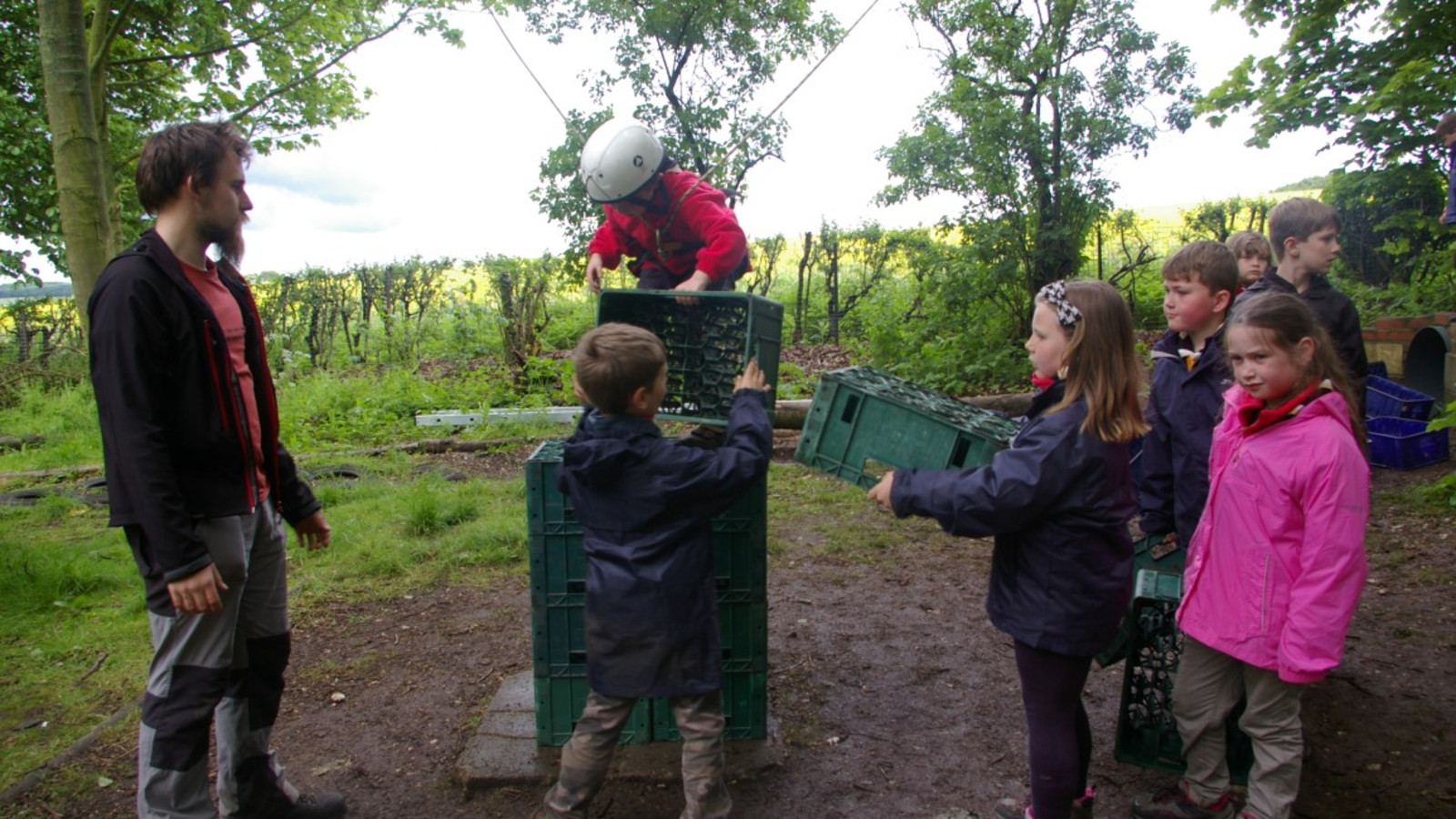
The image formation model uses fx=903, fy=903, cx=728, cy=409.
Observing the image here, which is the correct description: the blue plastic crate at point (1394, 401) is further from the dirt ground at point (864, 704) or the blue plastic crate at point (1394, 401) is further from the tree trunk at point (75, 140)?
the tree trunk at point (75, 140)

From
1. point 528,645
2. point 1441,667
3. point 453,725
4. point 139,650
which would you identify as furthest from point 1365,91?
point 139,650

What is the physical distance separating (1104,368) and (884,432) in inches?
25.5

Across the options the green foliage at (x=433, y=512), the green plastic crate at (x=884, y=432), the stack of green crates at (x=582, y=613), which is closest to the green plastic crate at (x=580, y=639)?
the stack of green crates at (x=582, y=613)

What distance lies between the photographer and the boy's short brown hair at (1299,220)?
3719mm

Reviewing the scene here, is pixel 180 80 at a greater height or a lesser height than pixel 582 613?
greater

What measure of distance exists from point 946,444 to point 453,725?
2439 mm

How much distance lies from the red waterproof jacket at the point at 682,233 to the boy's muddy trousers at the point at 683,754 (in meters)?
1.61

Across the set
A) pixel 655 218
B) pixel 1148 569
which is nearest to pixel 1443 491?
pixel 1148 569

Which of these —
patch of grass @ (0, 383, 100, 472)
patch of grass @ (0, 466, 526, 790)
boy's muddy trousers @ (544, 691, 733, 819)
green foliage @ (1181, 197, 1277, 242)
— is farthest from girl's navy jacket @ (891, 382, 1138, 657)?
green foliage @ (1181, 197, 1277, 242)

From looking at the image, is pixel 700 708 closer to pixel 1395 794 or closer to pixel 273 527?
pixel 273 527

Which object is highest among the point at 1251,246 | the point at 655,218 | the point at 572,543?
the point at 655,218

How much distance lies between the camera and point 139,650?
15.1 feet

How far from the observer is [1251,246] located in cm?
398

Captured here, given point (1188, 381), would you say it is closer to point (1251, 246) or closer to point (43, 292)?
point (1251, 246)
